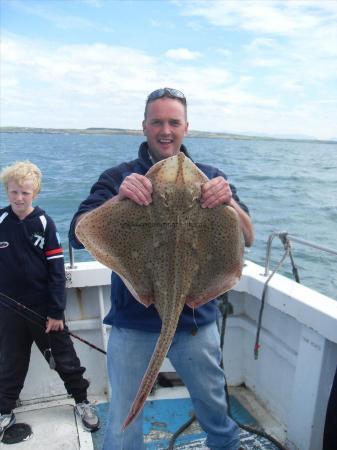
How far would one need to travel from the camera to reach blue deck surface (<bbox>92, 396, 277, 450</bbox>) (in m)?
3.79

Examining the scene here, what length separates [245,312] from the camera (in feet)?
15.3

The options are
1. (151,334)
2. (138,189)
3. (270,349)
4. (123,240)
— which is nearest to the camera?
(138,189)

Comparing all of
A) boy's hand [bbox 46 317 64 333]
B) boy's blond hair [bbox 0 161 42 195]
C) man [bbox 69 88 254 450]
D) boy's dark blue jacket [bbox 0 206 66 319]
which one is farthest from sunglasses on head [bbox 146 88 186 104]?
boy's hand [bbox 46 317 64 333]

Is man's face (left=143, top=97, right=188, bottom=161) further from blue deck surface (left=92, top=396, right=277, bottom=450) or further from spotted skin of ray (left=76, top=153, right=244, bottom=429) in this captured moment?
blue deck surface (left=92, top=396, right=277, bottom=450)

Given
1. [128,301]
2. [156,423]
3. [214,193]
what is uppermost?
[214,193]

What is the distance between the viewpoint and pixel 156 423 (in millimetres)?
4152

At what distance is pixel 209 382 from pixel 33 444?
1.88 metres

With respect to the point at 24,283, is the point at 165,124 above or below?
above

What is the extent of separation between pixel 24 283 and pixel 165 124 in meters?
2.01

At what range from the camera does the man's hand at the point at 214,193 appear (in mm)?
2203

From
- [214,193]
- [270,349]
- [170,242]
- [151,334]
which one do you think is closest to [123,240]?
[170,242]

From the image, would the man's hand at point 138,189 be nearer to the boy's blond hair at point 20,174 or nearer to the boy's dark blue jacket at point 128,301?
the boy's dark blue jacket at point 128,301

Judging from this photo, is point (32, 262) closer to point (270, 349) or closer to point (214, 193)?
point (214, 193)

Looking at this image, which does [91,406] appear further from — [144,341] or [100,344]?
[144,341]
